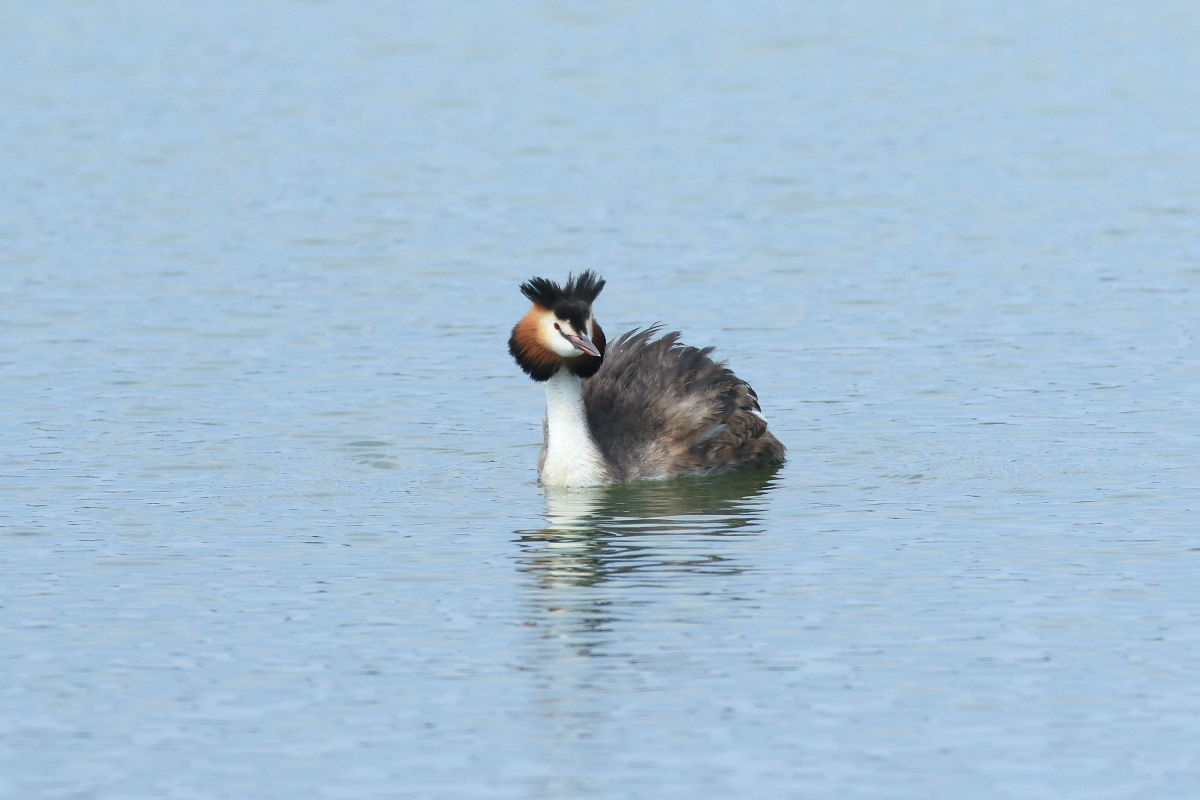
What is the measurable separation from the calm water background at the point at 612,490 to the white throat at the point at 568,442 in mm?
189

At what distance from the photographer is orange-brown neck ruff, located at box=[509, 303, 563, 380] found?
64.3 feet

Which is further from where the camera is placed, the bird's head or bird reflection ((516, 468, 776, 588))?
the bird's head

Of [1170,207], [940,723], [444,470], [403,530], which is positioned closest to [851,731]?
[940,723]

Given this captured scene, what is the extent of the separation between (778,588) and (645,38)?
3618 cm

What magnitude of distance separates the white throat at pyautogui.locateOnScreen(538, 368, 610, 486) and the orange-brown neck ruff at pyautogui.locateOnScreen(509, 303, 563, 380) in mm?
98

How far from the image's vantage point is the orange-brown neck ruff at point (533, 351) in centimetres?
1959

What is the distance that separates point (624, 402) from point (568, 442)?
108 centimetres

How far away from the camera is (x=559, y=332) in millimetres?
19469

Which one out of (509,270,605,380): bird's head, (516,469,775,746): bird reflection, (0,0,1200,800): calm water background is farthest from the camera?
(509,270,605,380): bird's head

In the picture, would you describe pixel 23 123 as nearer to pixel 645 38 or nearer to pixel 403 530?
pixel 645 38

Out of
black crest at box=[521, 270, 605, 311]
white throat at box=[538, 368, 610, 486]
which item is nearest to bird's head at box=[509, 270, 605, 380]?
black crest at box=[521, 270, 605, 311]

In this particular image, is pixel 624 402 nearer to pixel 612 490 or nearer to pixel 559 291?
pixel 612 490

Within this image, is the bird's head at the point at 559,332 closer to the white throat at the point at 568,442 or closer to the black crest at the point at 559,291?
the black crest at the point at 559,291

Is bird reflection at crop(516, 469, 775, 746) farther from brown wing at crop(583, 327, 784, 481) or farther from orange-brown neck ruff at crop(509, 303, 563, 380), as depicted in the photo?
orange-brown neck ruff at crop(509, 303, 563, 380)
